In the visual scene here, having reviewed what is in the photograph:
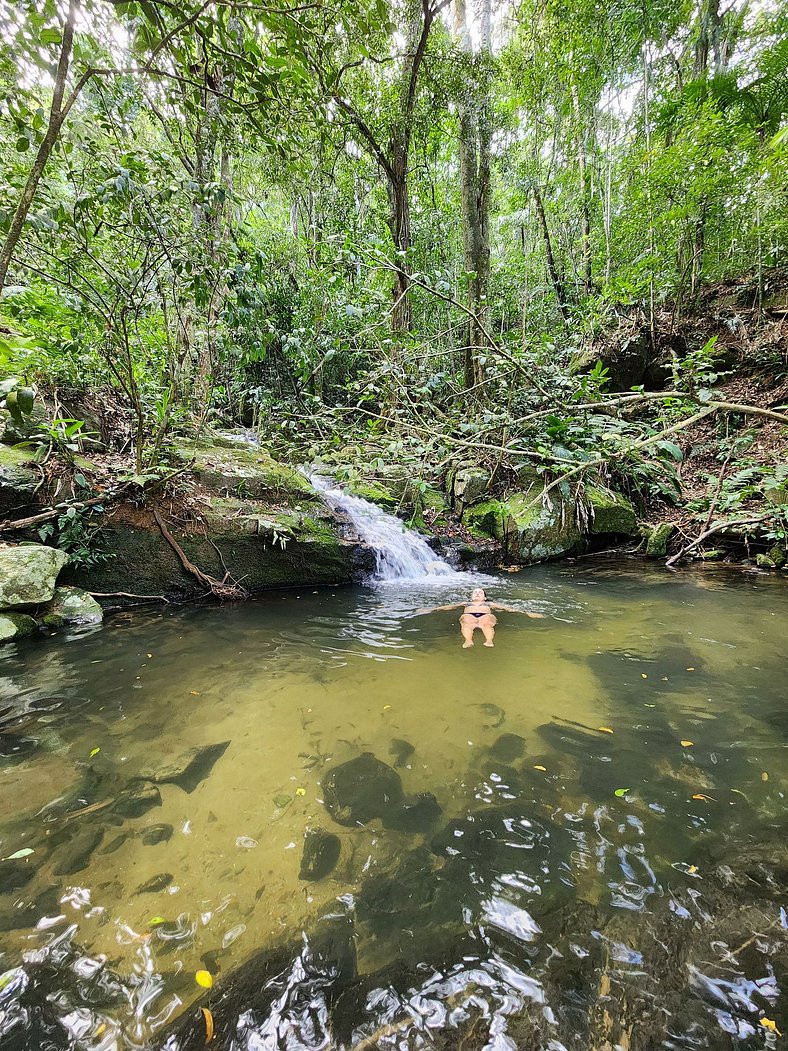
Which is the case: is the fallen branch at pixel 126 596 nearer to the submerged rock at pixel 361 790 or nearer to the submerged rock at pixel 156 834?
the submerged rock at pixel 156 834

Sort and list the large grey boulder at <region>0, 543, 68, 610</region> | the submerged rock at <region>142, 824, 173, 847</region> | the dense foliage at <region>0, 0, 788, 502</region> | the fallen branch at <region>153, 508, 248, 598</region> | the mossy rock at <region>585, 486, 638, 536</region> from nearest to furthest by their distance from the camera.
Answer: the submerged rock at <region>142, 824, 173, 847</region> < the dense foliage at <region>0, 0, 788, 502</region> < the large grey boulder at <region>0, 543, 68, 610</region> < the fallen branch at <region>153, 508, 248, 598</region> < the mossy rock at <region>585, 486, 638, 536</region>

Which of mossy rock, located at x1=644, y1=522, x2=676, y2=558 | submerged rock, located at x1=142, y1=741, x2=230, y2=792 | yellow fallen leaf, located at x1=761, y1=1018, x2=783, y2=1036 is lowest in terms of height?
yellow fallen leaf, located at x1=761, y1=1018, x2=783, y2=1036

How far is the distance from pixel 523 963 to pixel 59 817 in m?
2.06

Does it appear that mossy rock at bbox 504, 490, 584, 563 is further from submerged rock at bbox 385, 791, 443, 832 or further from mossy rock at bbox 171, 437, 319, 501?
submerged rock at bbox 385, 791, 443, 832

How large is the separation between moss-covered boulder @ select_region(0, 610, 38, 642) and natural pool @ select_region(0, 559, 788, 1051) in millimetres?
489

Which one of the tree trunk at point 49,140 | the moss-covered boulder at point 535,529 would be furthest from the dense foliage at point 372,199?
the moss-covered boulder at point 535,529

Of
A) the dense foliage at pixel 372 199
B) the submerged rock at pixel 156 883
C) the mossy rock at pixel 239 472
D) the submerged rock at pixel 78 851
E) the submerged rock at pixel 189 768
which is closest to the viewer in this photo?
the submerged rock at pixel 156 883

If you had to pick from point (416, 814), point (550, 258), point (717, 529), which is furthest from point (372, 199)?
point (416, 814)

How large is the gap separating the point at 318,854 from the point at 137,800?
975 millimetres

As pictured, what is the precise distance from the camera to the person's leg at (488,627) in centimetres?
414

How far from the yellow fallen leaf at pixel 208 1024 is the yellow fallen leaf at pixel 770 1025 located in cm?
154

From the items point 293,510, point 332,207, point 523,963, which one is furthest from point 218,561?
point 332,207

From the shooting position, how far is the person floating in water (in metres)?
4.20

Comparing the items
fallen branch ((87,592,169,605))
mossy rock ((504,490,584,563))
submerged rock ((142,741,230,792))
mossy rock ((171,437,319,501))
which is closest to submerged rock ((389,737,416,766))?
submerged rock ((142,741,230,792))
